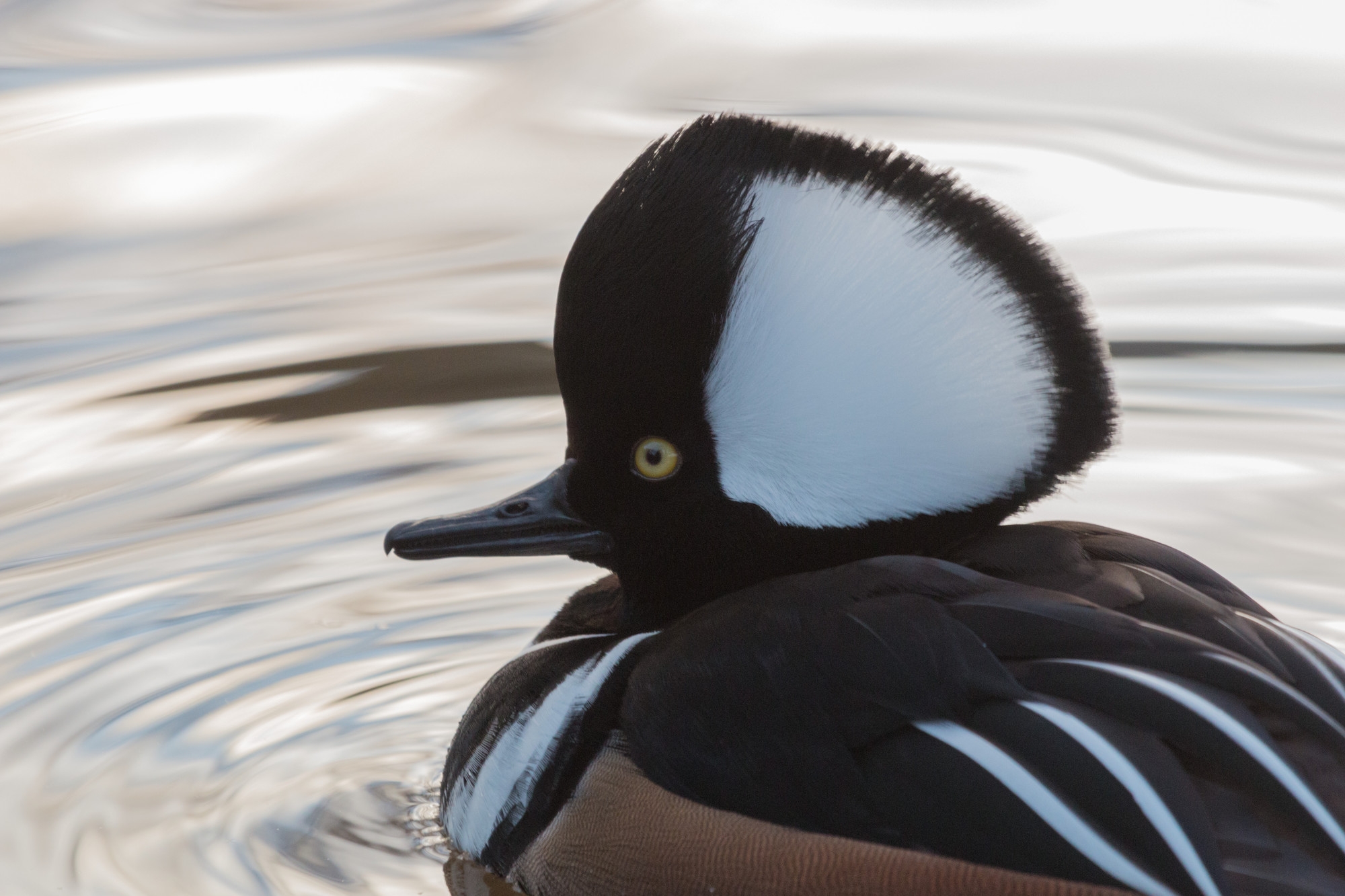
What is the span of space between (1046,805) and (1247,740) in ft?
1.11

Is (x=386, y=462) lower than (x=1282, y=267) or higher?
lower

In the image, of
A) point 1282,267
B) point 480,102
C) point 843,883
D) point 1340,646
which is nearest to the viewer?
point 843,883

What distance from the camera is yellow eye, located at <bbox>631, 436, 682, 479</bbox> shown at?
3.52m

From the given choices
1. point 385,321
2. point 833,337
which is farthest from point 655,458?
point 385,321

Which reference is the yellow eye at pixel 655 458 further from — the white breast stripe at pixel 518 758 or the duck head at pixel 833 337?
the white breast stripe at pixel 518 758

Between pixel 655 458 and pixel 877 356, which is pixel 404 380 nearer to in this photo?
pixel 655 458

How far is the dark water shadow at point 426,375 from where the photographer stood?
6.46m

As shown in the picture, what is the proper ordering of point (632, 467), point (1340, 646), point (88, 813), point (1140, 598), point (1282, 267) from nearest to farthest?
1. point (1140, 598)
2. point (632, 467)
3. point (88, 813)
4. point (1340, 646)
5. point (1282, 267)

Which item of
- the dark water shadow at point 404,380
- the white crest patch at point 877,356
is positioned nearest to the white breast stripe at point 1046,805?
the white crest patch at point 877,356

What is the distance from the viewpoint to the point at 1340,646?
451cm

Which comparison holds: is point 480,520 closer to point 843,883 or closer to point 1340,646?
point 843,883

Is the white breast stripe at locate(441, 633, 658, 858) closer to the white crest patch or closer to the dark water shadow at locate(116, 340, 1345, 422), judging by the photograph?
the white crest patch

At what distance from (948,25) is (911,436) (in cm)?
597

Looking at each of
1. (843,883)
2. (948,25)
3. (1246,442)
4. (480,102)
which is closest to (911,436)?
(843,883)
